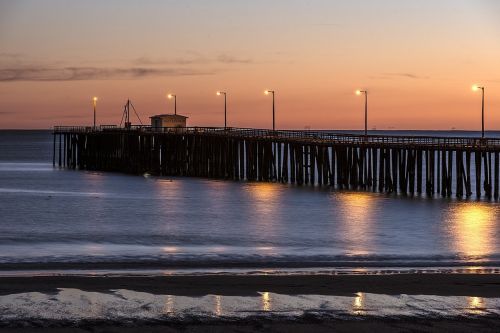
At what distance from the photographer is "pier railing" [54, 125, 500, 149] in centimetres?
5647

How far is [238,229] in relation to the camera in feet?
119

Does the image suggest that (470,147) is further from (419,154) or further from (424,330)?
(424,330)

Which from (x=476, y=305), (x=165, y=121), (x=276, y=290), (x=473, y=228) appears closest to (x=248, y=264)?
(x=276, y=290)

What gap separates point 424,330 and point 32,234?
22.1 m

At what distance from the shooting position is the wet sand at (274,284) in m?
17.0

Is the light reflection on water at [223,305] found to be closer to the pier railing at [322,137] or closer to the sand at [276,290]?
the sand at [276,290]

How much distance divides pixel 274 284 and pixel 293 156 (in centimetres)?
4938

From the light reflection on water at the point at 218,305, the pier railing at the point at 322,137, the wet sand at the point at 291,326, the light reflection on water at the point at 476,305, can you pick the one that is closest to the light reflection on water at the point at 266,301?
the light reflection on water at the point at 218,305

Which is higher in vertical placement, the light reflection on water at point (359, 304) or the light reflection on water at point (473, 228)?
the light reflection on water at point (359, 304)

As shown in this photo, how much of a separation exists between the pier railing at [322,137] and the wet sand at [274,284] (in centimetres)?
3558

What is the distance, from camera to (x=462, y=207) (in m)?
46.8

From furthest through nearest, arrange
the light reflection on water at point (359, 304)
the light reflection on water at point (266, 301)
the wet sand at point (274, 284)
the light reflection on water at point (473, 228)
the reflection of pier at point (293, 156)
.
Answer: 1. the reflection of pier at point (293, 156)
2. the light reflection on water at point (473, 228)
3. the wet sand at point (274, 284)
4. the light reflection on water at point (266, 301)
5. the light reflection on water at point (359, 304)

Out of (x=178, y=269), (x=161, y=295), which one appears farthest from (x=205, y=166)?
(x=161, y=295)

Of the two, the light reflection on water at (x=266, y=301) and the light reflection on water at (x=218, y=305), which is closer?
the light reflection on water at (x=218, y=305)
